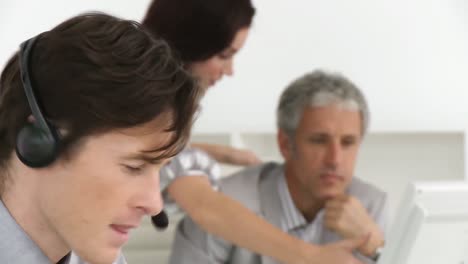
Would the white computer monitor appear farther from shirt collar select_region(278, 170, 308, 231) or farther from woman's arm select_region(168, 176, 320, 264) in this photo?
shirt collar select_region(278, 170, 308, 231)

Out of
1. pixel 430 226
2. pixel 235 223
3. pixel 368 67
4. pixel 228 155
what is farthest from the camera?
pixel 368 67

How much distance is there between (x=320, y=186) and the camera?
211cm

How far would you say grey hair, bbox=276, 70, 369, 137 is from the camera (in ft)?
7.00

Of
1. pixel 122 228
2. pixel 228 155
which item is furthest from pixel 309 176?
pixel 122 228

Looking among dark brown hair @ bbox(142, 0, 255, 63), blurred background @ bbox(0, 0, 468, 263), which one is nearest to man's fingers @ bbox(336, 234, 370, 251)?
dark brown hair @ bbox(142, 0, 255, 63)

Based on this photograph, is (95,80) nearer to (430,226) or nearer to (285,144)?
(430,226)

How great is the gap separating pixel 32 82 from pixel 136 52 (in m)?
0.13

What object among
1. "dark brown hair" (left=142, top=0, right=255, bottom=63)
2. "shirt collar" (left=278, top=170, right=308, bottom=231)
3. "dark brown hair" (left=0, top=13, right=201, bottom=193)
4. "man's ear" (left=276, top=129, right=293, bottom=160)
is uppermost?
"dark brown hair" (left=0, top=13, right=201, bottom=193)

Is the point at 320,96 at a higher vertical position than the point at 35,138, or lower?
lower

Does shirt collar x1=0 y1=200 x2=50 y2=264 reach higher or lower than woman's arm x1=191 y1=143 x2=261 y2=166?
higher

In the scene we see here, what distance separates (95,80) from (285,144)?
127cm

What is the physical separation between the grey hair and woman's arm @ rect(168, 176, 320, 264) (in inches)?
16.3

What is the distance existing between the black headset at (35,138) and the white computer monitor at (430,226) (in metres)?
0.58

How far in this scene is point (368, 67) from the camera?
125 inches
